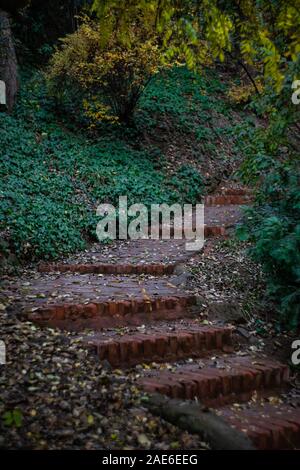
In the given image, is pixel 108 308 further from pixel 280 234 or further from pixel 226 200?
pixel 226 200

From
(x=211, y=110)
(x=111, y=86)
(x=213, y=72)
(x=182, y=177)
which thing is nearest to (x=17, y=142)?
(x=111, y=86)

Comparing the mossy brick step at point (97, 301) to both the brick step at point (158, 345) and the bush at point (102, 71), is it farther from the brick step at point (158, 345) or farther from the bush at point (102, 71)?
the bush at point (102, 71)

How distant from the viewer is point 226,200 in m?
9.10

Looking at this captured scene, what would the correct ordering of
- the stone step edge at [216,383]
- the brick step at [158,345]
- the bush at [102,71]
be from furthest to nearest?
the bush at [102,71] → the brick step at [158,345] → the stone step edge at [216,383]

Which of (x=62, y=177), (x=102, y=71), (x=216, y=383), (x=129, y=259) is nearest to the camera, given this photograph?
(x=216, y=383)

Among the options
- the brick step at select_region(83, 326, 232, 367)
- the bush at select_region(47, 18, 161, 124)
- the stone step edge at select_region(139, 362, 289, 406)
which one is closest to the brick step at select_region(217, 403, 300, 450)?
the stone step edge at select_region(139, 362, 289, 406)

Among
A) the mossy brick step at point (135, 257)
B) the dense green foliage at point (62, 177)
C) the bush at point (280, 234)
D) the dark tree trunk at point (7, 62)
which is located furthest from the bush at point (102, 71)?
the bush at point (280, 234)

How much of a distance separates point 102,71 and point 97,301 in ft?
20.1

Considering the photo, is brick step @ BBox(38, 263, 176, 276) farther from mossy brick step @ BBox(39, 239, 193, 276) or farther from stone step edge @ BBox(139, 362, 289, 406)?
stone step edge @ BBox(139, 362, 289, 406)

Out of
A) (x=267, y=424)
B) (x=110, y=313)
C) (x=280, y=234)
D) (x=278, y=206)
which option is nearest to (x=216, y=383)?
(x=267, y=424)

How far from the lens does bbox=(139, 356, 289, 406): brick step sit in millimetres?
3047

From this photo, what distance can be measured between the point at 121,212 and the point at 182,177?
242 cm

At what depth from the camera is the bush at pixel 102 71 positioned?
8.40 m
